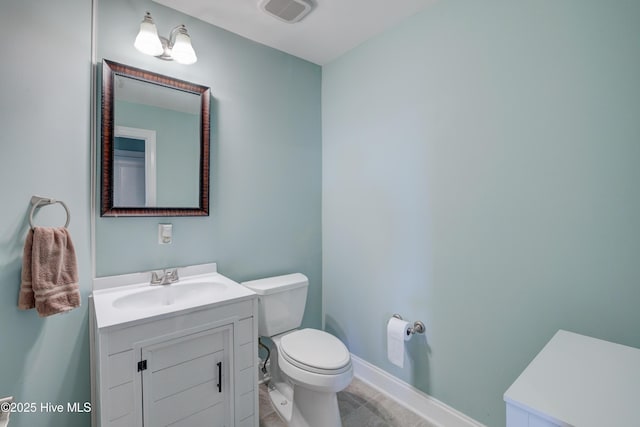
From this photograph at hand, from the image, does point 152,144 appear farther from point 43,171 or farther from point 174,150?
point 43,171

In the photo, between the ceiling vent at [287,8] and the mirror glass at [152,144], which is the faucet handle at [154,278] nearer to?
the mirror glass at [152,144]

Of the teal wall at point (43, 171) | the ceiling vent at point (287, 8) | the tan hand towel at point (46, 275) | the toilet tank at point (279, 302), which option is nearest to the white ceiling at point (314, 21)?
the ceiling vent at point (287, 8)

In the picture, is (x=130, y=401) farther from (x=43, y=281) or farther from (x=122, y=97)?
(x=122, y=97)

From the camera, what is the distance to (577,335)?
1.16 m

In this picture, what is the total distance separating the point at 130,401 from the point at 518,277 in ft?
5.78

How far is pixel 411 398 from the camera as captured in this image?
1.84 metres

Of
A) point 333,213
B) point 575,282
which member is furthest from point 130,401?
point 575,282

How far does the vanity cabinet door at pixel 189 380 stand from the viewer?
4.06 feet

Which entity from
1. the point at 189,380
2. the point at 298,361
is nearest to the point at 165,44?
the point at 189,380

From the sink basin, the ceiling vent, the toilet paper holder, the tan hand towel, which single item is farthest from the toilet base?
the ceiling vent

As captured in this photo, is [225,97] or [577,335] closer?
[577,335]

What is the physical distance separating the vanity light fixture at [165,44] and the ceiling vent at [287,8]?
0.47 m

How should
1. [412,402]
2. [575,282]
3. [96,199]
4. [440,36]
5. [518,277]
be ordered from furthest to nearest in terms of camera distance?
[412,402]
[440,36]
[96,199]
[518,277]
[575,282]

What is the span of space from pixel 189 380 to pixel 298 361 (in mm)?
514
